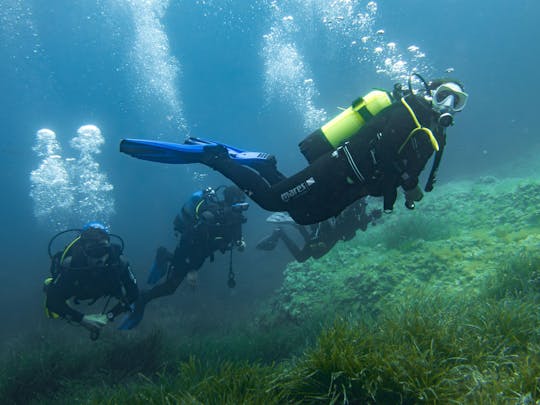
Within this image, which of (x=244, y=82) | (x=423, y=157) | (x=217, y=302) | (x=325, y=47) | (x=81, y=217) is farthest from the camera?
(x=244, y=82)

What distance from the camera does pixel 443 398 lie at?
98.7 inches

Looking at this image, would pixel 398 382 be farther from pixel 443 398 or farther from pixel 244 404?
pixel 244 404

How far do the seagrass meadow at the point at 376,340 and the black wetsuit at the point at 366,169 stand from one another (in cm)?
145

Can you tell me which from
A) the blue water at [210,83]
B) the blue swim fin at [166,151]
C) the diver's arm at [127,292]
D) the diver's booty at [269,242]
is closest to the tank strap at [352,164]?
the blue swim fin at [166,151]

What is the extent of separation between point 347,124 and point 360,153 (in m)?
0.51

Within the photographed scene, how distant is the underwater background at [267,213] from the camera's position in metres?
3.24

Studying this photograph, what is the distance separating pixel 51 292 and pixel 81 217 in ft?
→ 102

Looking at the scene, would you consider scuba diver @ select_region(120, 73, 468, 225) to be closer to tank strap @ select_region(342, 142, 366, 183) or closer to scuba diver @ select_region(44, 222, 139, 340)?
tank strap @ select_region(342, 142, 366, 183)

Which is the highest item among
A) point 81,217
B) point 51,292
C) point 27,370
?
point 81,217

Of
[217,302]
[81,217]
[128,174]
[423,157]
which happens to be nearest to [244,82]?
[128,174]

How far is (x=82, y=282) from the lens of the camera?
572cm

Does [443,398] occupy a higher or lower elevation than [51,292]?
lower

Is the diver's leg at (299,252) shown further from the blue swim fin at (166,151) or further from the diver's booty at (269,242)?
the blue swim fin at (166,151)

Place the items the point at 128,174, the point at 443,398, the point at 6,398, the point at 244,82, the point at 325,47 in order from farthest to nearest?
the point at 244,82 < the point at 128,174 < the point at 325,47 < the point at 6,398 < the point at 443,398
